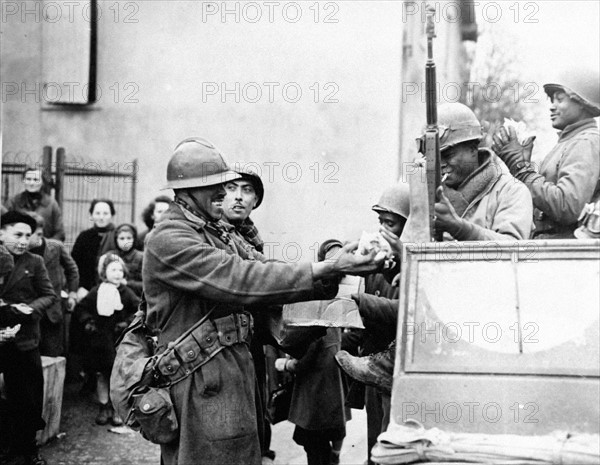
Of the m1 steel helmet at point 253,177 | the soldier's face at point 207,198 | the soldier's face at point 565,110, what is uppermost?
the soldier's face at point 565,110

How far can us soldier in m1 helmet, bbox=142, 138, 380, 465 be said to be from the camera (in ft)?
14.4

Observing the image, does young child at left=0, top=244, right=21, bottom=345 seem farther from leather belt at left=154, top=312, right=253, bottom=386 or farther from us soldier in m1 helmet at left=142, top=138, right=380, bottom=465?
leather belt at left=154, top=312, right=253, bottom=386

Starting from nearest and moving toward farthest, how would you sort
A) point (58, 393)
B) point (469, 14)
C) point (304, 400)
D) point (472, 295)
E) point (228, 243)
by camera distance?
1. point (472, 295)
2. point (228, 243)
3. point (304, 400)
4. point (58, 393)
5. point (469, 14)

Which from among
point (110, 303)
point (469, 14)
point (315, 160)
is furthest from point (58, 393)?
point (469, 14)

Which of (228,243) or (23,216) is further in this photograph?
(23,216)

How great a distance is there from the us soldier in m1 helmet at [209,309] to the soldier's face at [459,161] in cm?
129

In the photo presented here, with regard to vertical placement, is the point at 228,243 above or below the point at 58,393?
above

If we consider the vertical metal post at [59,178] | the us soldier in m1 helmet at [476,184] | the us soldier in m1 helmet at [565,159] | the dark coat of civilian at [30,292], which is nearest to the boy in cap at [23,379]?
the dark coat of civilian at [30,292]

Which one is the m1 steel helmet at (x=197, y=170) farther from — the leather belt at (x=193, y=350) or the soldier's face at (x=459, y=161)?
the soldier's face at (x=459, y=161)

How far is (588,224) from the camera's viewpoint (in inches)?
214

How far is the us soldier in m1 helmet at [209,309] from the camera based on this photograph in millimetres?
4375

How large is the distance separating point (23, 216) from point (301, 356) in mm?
3027

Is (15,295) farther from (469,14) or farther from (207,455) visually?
(469,14)

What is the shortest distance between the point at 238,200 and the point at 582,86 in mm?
2367
